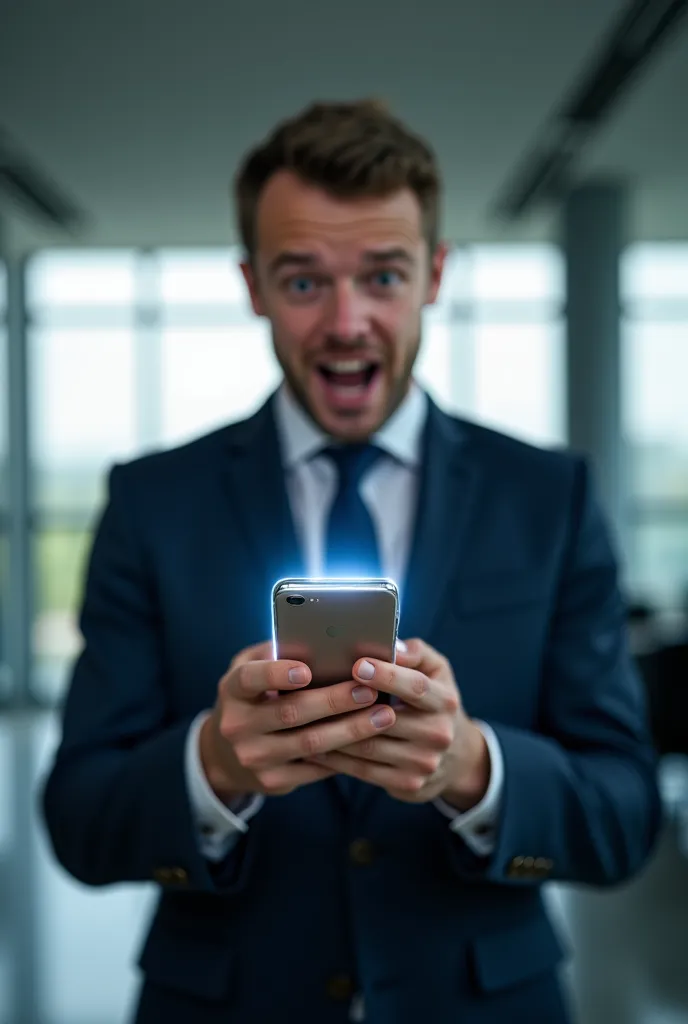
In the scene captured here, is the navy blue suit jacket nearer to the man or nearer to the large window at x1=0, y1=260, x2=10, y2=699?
the man

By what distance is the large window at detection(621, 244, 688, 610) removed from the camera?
1027cm

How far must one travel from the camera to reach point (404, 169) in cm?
137

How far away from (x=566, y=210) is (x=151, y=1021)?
851 cm

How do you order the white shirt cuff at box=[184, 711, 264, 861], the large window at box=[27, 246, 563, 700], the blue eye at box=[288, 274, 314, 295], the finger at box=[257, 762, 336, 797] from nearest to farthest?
the finger at box=[257, 762, 336, 797], the white shirt cuff at box=[184, 711, 264, 861], the blue eye at box=[288, 274, 314, 295], the large window at box=[27, 246, 563, 700]

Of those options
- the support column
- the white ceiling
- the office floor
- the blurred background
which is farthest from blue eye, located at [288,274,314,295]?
the support column

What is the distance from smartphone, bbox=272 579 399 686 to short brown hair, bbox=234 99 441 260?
A: 58cm

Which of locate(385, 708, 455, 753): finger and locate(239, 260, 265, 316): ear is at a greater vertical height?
locate(239, 260, 265, 316): ear

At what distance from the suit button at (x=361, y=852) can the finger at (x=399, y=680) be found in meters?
0.37

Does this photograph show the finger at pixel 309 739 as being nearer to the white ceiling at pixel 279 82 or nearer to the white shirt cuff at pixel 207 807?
the white shirt cuff at pixel 207 807

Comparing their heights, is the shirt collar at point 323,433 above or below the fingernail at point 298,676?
above

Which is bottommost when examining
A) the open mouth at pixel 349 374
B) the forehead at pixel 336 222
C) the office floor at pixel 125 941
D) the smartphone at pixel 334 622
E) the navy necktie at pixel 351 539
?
the office floor at pixel 125 941

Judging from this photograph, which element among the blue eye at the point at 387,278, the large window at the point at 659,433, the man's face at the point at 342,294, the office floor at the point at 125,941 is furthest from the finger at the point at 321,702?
the large window at the point at 659,433

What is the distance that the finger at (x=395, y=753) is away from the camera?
43.8 inches

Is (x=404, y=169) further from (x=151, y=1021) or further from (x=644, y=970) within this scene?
(x=644, y=970)
